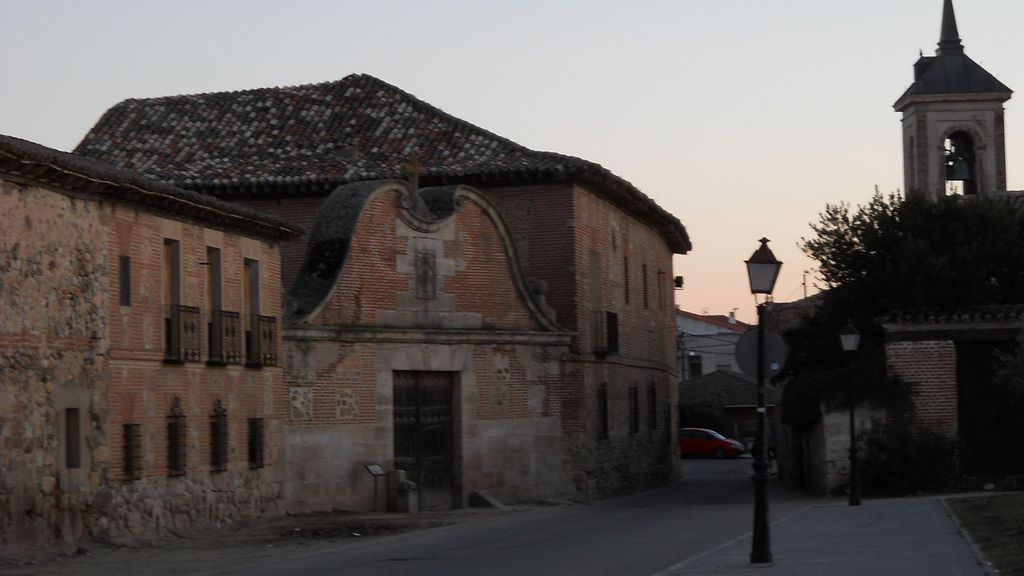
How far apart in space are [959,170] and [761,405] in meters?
40.2

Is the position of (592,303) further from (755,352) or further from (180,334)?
(755,352)

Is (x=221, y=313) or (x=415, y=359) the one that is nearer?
(x=221, y=313)

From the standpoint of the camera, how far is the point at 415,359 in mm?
33156

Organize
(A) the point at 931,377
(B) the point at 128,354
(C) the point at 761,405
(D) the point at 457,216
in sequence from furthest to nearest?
(A) the point at 931,377
(D) the point at 457,216
(B) the point at 128,354
(C) the point at 761,405

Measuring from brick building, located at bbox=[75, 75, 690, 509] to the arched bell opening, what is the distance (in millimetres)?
14408

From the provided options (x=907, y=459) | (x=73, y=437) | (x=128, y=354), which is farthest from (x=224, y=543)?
(x=907, y=459)

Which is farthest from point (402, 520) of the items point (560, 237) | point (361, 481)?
point (560, 237)

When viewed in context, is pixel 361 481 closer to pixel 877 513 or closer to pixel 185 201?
pixel 185 201

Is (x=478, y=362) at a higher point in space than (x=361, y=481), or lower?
higher

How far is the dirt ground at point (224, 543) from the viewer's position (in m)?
21.3

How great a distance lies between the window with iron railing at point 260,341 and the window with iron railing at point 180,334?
206 cm

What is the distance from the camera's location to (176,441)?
2655 cm

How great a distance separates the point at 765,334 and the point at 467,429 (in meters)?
15.6

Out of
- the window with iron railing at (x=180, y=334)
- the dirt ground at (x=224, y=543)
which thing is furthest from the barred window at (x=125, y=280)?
the dirt ground at (x=224, y=543)
